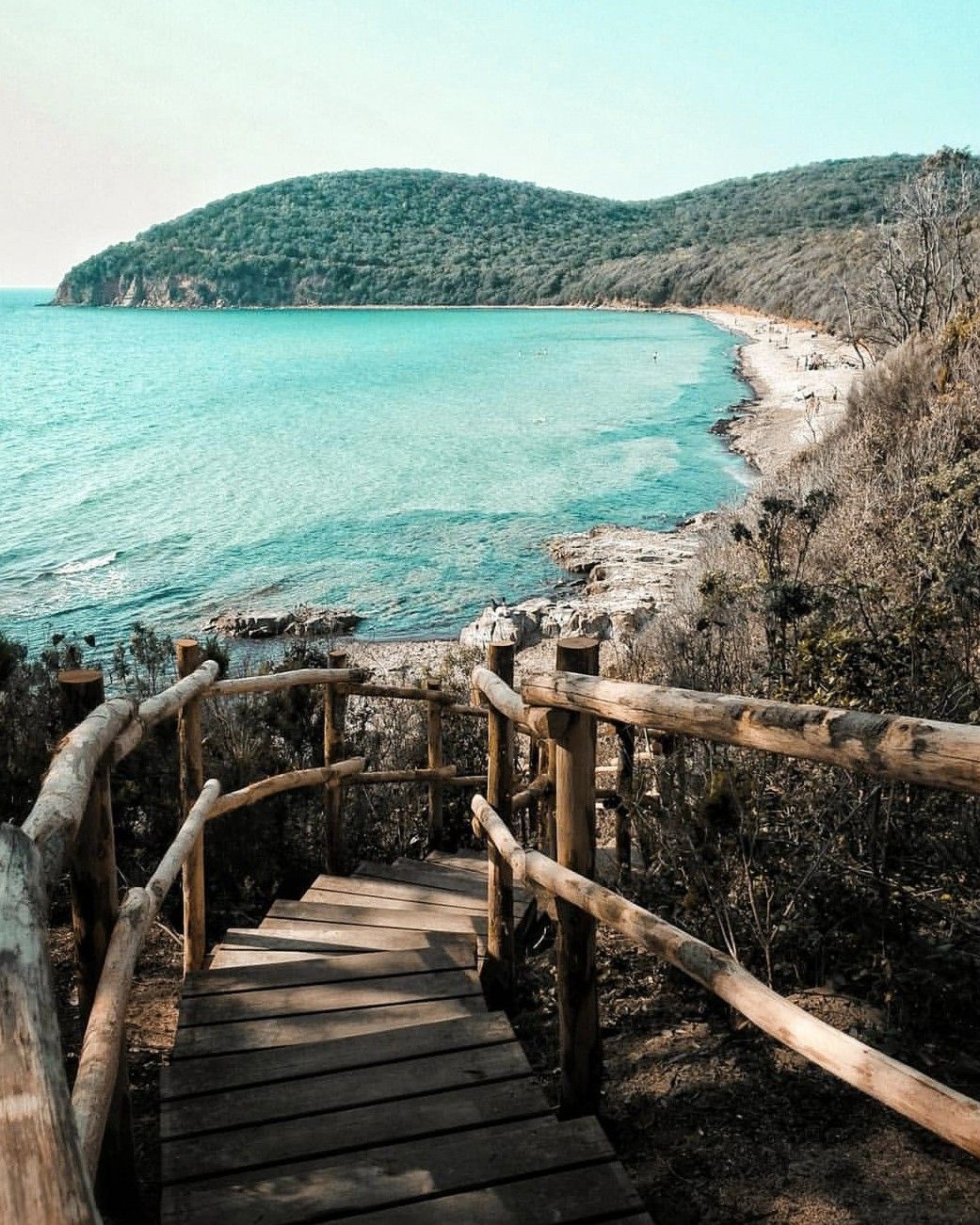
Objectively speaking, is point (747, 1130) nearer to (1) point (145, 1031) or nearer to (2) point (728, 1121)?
(2) point (728, 1121)

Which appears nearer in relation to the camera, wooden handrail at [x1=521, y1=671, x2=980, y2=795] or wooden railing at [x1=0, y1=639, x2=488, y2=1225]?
wooden railing at [x1=0, y1=639, x2=488, y2=1225]

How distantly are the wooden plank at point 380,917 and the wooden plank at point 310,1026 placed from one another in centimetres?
89

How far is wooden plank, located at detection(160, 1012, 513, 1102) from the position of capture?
272cm

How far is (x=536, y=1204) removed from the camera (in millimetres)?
2188

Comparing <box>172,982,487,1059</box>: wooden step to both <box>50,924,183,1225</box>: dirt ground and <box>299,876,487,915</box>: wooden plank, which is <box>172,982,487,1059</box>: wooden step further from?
<box>299,876,487,915</box>: wooden plank

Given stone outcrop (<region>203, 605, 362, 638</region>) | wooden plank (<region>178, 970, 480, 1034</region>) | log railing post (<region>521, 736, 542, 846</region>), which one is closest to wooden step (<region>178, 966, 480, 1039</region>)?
wooden plank (<region>178, 970, 480, 1034</region>)

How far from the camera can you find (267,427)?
43.6m

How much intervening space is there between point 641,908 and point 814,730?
964 mm

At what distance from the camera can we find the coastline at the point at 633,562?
14820 mm

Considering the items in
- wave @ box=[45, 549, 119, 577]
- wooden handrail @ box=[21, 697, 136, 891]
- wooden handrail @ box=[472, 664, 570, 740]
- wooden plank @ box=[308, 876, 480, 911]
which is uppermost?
wooden handrail @ box=[21, 697, 136, 891]

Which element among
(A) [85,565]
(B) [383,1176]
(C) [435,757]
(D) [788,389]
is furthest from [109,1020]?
(D) [788,389]

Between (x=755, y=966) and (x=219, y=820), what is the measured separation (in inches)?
119

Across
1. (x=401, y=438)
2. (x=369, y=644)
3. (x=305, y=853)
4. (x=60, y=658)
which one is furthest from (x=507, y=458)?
(x=305, y=853)

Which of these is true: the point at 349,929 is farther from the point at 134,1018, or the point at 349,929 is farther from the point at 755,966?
the point at 755,966
